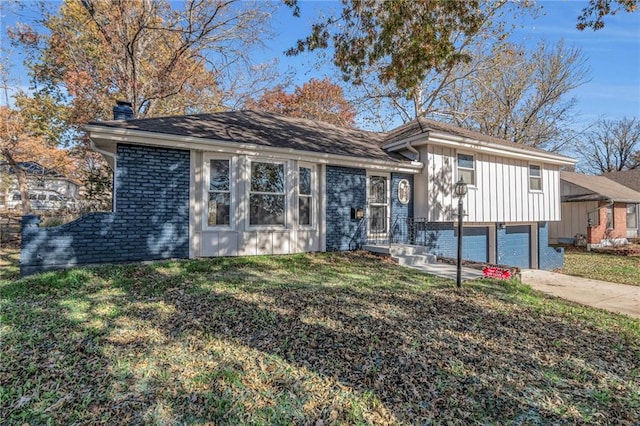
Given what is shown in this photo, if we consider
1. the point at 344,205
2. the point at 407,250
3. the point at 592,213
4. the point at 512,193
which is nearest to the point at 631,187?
the point at 592,213

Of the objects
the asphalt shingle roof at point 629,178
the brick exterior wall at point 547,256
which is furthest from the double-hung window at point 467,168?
the asphalt shingle roof at point 629,178

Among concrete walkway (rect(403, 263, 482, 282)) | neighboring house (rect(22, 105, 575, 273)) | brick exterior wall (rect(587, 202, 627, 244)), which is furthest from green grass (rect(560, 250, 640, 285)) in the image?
concrete walkway (rect(403, 263, 482, 282))

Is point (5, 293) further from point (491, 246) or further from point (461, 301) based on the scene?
point (491, 246)

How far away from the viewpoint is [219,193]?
7984 mm

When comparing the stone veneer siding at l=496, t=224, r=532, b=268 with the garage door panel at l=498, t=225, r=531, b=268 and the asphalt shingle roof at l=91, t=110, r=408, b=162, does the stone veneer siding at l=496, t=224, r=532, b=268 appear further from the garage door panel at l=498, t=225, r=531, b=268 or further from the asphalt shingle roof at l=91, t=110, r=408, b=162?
the asphalt shingle roof at l=91, t=110, r=408, b=162

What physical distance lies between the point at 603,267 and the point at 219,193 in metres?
14.4

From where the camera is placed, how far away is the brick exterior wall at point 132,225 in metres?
6.30

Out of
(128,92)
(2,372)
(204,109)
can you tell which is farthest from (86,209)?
(2,372)

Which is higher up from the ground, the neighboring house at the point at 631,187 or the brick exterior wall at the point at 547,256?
the neighboring house at the point at 631,187

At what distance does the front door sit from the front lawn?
4686 millimetres

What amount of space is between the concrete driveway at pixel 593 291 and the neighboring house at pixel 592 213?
1034 centimetres

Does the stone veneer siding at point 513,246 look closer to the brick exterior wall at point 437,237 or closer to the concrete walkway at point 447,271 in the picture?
the brick exterior wall at point 437,237

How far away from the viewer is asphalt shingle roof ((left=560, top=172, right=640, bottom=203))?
60.7ft

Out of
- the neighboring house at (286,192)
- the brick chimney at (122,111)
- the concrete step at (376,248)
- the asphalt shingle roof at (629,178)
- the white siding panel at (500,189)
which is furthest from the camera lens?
the asphalt shingle roof at (629,178)
